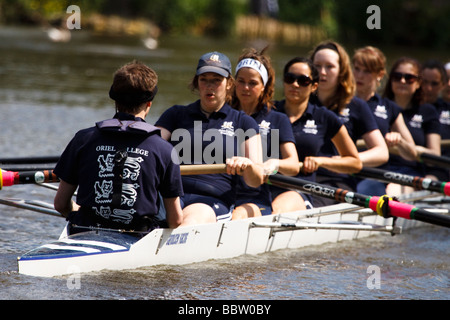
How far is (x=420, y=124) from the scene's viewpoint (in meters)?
9.11

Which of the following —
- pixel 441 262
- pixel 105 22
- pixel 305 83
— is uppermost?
pixel 105 22

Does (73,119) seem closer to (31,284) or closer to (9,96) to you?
(9,96)

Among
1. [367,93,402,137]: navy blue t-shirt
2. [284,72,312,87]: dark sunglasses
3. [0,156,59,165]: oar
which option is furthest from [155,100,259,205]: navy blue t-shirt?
[367,93,402,137]: navy blue t-shirt

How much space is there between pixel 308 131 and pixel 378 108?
1532 millimetres

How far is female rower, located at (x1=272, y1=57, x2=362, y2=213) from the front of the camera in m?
7.08

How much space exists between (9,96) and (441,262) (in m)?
11.6

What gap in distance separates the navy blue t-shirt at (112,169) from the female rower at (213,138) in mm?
986

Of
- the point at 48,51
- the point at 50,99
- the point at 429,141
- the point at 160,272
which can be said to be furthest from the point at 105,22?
the point at 160,272

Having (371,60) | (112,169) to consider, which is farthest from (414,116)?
(112,169)

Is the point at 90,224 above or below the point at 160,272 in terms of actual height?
above

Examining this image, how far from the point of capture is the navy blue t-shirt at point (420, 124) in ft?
29.7

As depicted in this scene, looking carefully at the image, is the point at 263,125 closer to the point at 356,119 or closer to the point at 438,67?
the point at 356,119

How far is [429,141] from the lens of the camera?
912 cm

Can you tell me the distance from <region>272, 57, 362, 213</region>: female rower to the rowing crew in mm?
10
